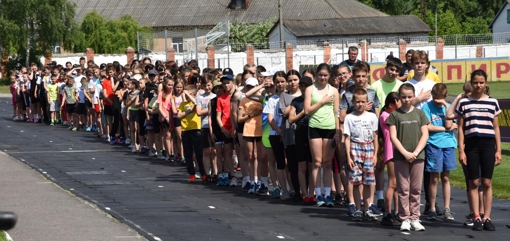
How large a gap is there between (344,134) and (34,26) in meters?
71.7

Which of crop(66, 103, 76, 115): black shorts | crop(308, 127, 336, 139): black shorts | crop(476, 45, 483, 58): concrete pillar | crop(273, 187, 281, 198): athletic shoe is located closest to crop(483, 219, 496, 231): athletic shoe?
crop(308, 127, 336, 139): black shorts

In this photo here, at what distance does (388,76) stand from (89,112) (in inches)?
628

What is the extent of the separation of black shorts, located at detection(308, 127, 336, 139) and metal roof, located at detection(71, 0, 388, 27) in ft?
270

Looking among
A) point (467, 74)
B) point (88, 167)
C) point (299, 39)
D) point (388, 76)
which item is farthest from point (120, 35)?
point (388, 76)

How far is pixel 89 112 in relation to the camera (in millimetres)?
26953

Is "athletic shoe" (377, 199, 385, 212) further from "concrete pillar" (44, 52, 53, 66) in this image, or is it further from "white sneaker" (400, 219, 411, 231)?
"concrete pillar" (44, 52, 53, 66)

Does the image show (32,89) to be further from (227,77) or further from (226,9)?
(226,9)

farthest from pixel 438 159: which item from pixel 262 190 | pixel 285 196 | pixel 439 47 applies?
pixel 439 47

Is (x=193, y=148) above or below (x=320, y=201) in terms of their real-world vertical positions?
above

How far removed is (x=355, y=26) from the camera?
283 feet

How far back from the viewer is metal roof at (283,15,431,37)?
8338 cm

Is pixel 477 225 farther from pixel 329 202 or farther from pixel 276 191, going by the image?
pixel 276 191

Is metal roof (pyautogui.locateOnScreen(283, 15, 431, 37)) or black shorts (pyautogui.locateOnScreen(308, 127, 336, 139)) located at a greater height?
metal roof (pyautogui.locateOnScreen(283, 15, 431, 37))

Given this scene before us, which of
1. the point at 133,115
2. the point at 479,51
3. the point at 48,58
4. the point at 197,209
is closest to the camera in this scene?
the point at 197,209
